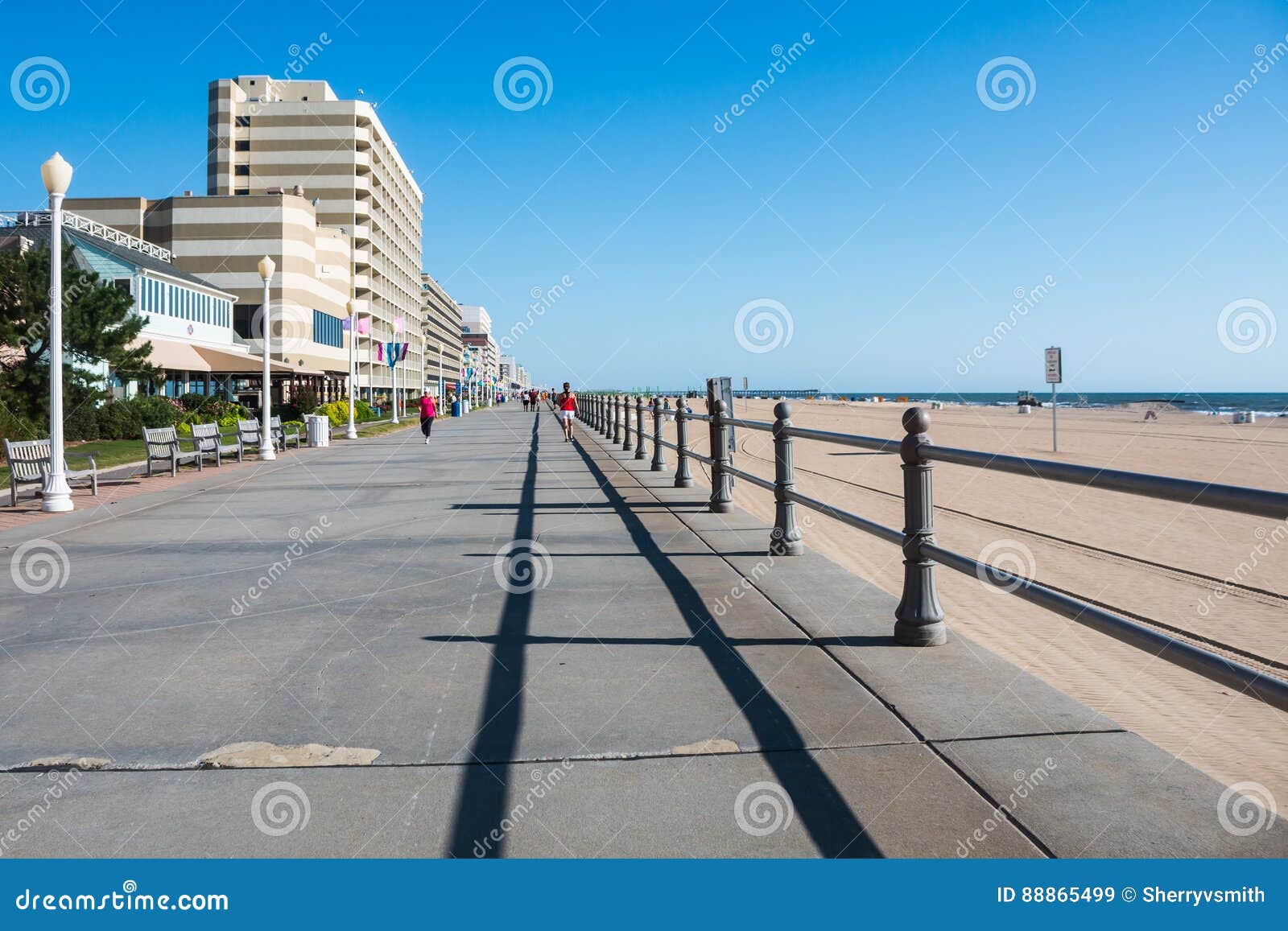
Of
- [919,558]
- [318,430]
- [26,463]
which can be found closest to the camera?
[919,558]

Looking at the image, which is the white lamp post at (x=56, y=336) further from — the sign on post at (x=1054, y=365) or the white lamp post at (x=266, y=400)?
the sign on post at (x=1054, y=365)

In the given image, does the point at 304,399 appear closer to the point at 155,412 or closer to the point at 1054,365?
the point at 155,412

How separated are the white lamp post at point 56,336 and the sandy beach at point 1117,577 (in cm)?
874

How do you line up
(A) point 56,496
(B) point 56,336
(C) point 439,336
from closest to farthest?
(A) point 56,496 < (B) point 56,336 < (C) point 439,336

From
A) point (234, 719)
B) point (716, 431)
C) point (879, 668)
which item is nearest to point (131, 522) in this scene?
point (716, 431)

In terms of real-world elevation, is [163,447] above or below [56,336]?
below

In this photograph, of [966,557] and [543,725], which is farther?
[966,557]

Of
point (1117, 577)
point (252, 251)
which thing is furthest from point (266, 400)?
point (252, 251)

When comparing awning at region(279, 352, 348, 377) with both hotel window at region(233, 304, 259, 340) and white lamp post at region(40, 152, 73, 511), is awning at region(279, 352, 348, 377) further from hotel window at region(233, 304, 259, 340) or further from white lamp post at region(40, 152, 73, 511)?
white lamp post at region(40, 152, 73, 511)

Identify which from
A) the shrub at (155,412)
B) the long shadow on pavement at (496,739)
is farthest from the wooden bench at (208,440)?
the long shadow on pavement at (496,739)

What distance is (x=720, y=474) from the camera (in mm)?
10367

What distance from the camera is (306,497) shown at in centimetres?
1319

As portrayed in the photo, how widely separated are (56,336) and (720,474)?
8948 millimetres

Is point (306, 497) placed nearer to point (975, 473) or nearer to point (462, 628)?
point (462, 628)
